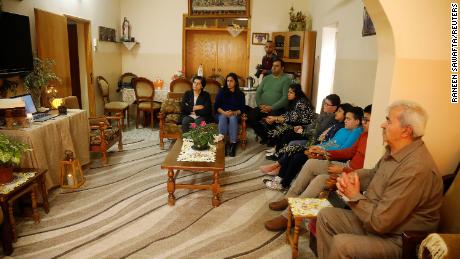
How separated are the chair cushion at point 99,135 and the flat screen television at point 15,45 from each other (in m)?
1.02

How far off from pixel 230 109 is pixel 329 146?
6.50ft

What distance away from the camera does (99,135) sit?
414 centimetres

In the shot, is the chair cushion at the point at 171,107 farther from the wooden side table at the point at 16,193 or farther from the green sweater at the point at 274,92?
the wooden side table at the point at 16,193

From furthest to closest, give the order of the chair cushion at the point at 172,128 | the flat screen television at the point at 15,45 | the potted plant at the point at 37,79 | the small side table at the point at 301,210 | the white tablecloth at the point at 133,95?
the white tablecloth at the point at 133,95
the chair cushion at the point at 172,128
the potted plant at the point at 37,79
the flat screen television at the point at 15,45
the small side table at the point at 301,210

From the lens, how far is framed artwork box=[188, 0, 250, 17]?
644 cm

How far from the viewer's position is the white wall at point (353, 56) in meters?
3.26

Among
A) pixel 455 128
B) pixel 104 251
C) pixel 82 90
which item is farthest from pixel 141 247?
pixel 82 90

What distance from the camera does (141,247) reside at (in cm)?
243

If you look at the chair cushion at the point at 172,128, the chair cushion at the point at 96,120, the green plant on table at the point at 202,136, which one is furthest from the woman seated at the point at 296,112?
the chair cushion at the point at 96,120

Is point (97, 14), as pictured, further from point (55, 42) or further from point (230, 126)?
point (230, 126)

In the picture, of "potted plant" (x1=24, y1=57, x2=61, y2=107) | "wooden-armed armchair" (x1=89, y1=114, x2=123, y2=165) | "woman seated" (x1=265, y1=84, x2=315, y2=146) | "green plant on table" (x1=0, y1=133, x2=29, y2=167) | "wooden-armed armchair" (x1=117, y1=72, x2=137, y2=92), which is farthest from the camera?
"wooden-armed armchair" (x1=117, y1=72, x2=137, y2=92)

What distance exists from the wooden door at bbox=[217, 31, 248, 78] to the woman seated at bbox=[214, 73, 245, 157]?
217cm

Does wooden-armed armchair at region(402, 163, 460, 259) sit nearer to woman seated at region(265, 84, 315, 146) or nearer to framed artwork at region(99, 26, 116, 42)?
woman seated at region(265, 84, 315, 146)

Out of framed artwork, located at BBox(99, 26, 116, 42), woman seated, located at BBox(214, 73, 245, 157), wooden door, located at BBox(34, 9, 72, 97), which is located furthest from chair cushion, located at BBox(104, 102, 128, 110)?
woman seated, located at BBox(214, 73, 245, 157)
